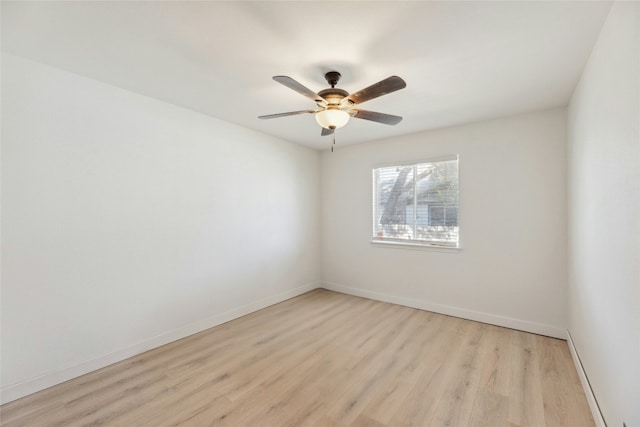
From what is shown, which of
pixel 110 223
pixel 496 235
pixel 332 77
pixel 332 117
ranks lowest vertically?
pixel 496 235

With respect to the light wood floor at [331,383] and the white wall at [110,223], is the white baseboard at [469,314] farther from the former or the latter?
the white wall at [110,223]

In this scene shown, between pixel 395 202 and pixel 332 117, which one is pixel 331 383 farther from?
pixel 395 202

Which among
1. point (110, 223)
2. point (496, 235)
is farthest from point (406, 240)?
point (110, 223)

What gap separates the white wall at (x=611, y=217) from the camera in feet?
4.06

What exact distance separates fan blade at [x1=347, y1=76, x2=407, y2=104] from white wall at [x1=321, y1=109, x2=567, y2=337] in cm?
206

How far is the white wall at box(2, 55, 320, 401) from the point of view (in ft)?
6.59

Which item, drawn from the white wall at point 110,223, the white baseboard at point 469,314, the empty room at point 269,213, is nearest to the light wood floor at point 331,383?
the empty room at point 269,213

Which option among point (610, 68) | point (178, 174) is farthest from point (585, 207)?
point (178, 174)

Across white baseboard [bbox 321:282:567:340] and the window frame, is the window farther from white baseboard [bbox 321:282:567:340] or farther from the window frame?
white baseboard [bbox 321:282:567:340]

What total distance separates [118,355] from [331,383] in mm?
1973

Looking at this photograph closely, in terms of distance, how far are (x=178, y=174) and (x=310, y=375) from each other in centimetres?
241

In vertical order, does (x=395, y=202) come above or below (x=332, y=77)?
below

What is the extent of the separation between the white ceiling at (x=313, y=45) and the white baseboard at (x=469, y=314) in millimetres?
2421

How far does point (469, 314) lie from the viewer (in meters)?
3.42
